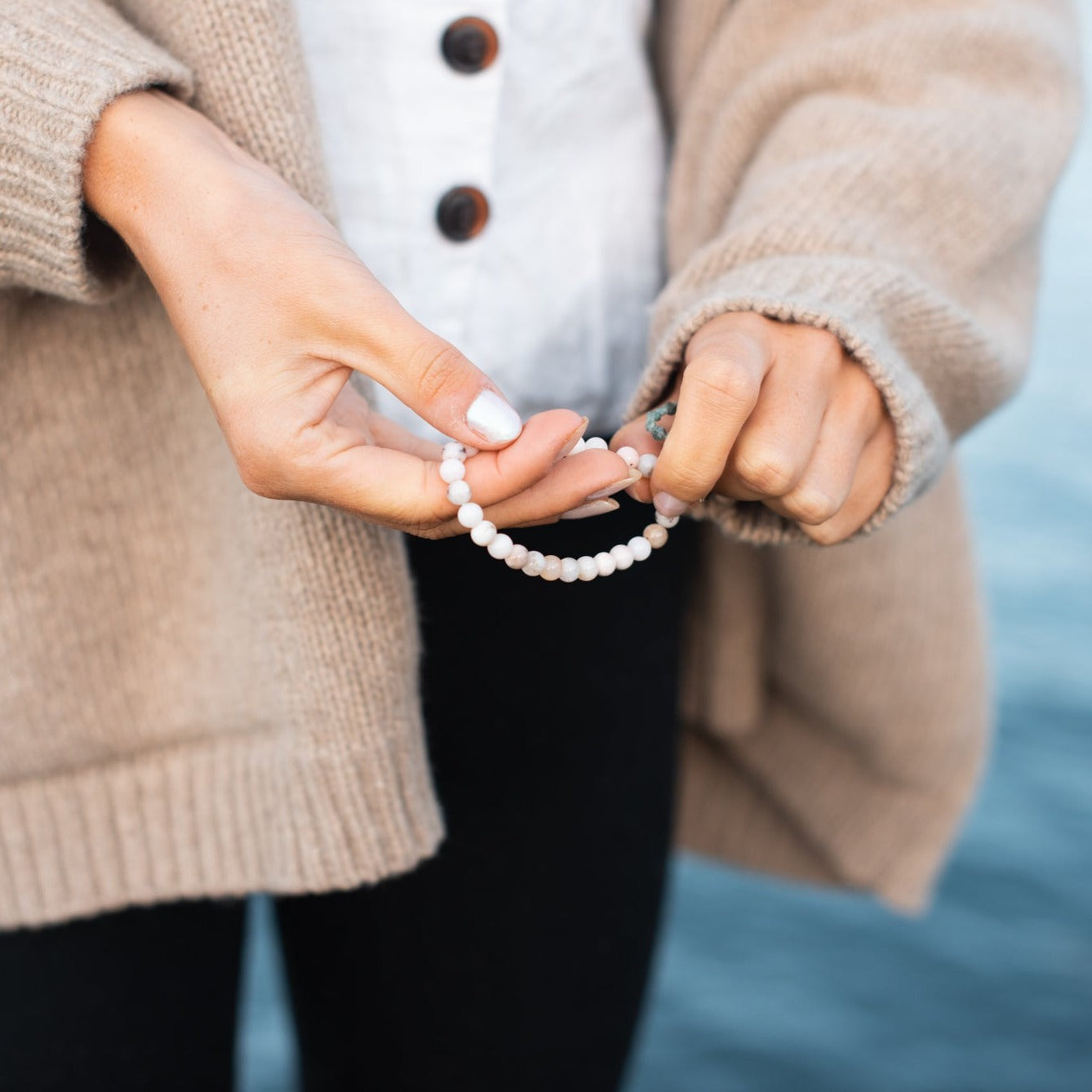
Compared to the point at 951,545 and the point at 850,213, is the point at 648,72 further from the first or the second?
the point at 951,545

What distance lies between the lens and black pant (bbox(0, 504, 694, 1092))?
0.86 m

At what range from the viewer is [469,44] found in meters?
0.76

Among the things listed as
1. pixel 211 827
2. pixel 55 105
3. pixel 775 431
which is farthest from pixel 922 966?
pixel 55 105

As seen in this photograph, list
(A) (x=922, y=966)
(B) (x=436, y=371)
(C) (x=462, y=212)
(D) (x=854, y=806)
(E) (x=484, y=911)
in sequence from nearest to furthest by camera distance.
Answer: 1. (B) (x=436, y=371)
2. (C) (x=462, y=212)
3. (E) (x=484, y=911)
4. (D) (x=854, y=806)
5. (A) (x=922, y=966)

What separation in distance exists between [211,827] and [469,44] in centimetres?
53

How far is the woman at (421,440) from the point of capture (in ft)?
2.01

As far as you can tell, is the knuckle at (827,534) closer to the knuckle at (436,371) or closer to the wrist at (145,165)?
the knuckle at (436,371)

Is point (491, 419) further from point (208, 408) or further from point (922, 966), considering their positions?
point (922, 966)

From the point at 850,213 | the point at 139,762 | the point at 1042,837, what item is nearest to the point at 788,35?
the point at 850,213

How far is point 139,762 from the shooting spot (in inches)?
32.0

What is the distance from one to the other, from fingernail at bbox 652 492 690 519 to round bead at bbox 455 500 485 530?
109mm

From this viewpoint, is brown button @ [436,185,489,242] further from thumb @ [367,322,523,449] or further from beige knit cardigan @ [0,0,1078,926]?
thumb @ [367,322,523,449]

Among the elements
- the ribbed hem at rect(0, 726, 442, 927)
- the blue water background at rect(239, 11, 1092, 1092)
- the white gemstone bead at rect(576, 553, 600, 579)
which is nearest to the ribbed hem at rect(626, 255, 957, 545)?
the white gemstone bead at rect(576, 553, 600, 579)

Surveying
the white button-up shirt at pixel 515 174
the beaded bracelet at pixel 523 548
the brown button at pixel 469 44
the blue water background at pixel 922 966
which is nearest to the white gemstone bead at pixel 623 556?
the beaded bracelet at pixel 523 548
